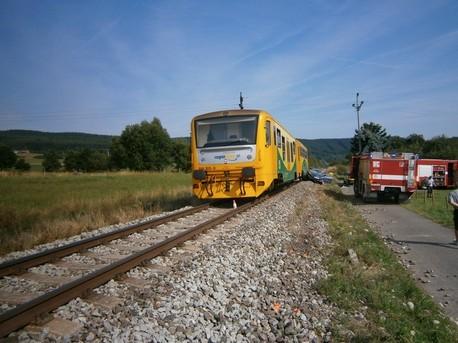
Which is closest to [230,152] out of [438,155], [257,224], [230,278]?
[257,224]

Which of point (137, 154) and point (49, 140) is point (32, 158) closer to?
point (137, 154)

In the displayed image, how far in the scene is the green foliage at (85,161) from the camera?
3140 inches

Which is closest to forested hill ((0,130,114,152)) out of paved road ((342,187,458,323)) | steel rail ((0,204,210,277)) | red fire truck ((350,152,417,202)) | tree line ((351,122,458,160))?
tree line ((351,122,458,160))

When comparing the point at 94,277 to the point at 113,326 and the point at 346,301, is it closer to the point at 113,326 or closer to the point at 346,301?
the point at 113,326

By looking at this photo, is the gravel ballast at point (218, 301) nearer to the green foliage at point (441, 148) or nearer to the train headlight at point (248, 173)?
the train headlight at point (248, 173)

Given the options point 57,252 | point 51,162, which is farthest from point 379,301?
point 51,162

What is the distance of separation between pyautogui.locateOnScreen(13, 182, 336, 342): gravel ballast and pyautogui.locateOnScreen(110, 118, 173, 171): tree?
71.7 metres

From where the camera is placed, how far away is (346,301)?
15.9 feet

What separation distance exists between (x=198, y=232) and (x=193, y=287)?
3.19 meters

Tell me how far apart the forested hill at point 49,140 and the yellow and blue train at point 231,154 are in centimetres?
9853

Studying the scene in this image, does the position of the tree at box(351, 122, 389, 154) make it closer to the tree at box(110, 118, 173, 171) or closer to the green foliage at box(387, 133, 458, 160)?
the green foliage at box(387, 133, 458, 160)

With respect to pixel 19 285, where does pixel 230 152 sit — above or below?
above

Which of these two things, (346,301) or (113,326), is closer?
(113,326)

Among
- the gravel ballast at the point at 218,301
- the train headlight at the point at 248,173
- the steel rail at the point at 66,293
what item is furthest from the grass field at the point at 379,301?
the train headlight at the point at 248,173
